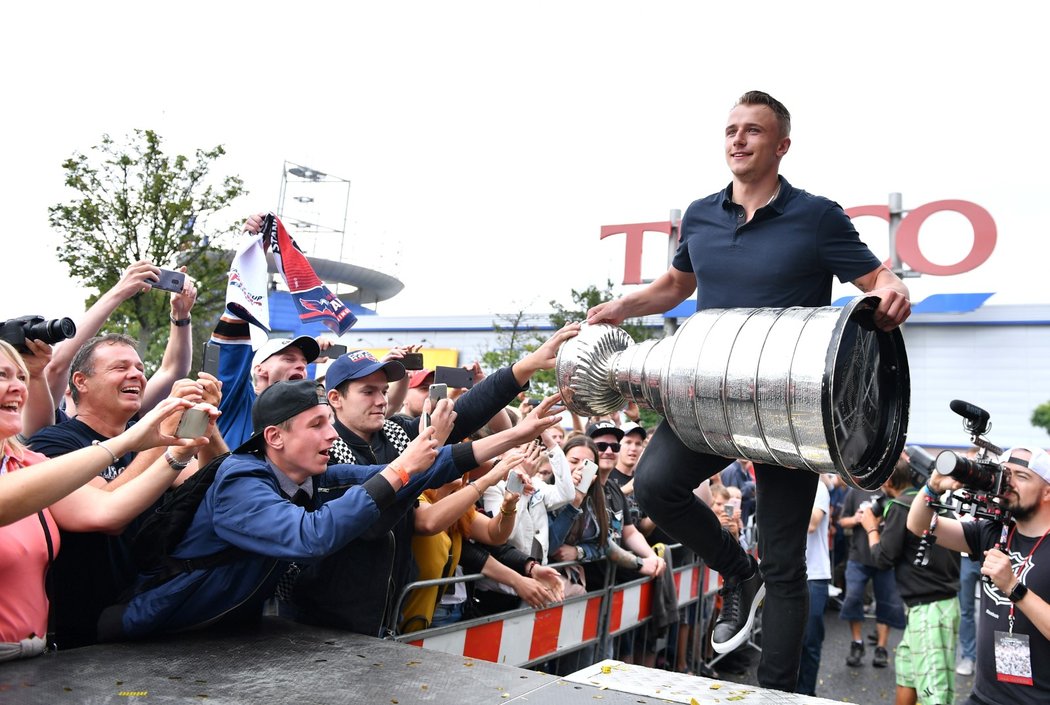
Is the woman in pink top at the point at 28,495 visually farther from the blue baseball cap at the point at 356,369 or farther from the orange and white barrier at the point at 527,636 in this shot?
the orange and white barrier at the point at 527,636

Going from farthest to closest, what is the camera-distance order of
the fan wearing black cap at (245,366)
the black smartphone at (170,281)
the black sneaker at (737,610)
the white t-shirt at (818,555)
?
the white t-shirt at (818,555)
the fan wearing black cap at (245,366)
the black smartphone at (170,281)
the black sneaker at (737,610)

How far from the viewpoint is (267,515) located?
9.46 feet

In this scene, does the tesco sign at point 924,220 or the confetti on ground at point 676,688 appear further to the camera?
the tesco sign at point 924,220

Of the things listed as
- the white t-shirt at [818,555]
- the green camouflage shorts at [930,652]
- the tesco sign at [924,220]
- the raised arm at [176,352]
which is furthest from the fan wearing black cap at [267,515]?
the tesco sign at [924,220]

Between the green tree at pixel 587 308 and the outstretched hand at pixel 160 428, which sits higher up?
the green tree at pixel 587 308

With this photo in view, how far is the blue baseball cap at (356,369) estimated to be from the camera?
4188 millimetres

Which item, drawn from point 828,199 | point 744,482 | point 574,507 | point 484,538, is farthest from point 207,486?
point 744,482

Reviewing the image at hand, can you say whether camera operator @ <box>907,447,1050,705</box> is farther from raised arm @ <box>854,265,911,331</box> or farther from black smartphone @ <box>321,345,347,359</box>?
black smartphone @ <box>321,345,347,359</box>

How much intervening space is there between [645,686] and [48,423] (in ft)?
→ 9.75

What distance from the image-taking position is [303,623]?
11.3 feet

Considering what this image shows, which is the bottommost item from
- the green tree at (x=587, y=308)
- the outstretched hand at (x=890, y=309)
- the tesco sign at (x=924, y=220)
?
the outstretched hand at (x=890, y=309)

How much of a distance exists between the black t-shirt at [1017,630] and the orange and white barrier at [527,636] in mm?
2340

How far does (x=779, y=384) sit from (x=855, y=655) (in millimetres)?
7196

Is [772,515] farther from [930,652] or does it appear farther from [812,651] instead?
[812,651]
